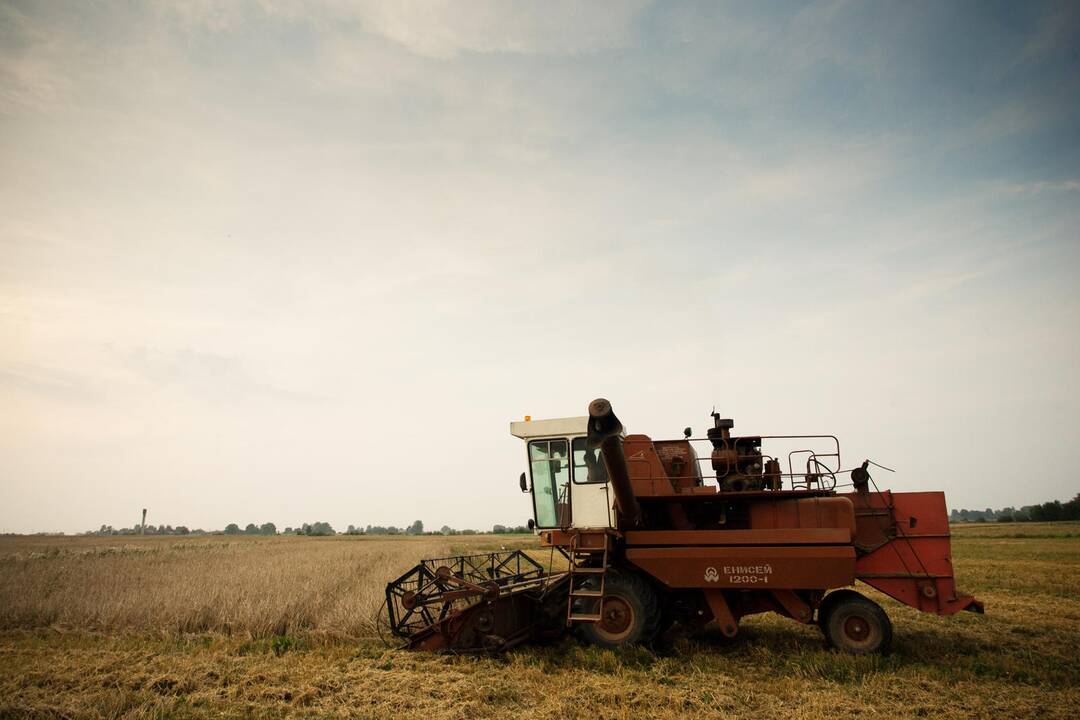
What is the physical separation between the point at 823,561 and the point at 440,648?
5.18 metres

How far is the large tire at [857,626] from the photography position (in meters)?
7.55

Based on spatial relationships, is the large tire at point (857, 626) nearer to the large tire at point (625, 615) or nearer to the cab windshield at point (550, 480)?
the large tire at point (625, 615)

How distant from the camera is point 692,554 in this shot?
27.4 feet

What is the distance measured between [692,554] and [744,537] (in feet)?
2.44

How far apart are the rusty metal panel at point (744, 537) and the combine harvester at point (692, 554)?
2cm

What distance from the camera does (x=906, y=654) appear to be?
7738 mm

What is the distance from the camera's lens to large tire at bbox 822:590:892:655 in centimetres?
755

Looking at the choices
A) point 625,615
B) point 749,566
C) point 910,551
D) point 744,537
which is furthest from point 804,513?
point 625,615

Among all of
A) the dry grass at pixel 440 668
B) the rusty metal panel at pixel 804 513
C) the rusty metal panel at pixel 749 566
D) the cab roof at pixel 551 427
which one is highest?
the cab roof at pixel 551 427

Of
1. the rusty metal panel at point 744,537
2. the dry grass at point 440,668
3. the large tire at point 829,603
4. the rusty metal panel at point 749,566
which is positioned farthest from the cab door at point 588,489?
the large tire at point 829,603

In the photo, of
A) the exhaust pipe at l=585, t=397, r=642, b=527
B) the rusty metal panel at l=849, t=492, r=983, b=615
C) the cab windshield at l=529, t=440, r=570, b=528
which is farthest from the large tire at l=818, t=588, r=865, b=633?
the cab windshield at l=529, t=440, r=570, b=528

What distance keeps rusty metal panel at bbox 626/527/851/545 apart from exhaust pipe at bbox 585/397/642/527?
0.28 meters

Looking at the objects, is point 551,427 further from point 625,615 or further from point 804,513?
point 804,513

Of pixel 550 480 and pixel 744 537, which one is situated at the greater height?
pixel 550 480
